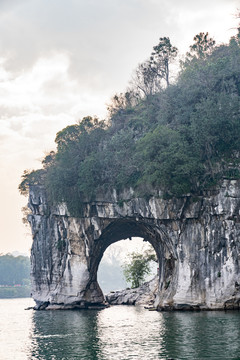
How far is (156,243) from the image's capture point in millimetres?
54719

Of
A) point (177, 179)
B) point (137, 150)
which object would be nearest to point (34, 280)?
point (137, 150)

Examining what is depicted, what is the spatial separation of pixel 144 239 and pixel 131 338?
30799 millimetres

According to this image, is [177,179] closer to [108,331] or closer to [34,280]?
[108,331]

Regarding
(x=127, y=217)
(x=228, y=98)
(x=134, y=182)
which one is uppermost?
(x=228, y=98)

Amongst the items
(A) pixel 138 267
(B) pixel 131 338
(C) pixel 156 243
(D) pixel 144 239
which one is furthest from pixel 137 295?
(B) pixel 131 338

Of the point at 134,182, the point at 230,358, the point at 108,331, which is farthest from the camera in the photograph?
the point at 134,182

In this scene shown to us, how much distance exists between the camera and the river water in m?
24.1

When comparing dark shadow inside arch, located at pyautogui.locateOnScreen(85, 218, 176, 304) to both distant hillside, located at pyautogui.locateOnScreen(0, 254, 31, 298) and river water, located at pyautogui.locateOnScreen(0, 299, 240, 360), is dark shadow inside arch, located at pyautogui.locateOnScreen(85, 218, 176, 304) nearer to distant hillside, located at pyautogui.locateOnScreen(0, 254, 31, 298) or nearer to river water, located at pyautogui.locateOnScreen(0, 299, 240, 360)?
river water, located at pyautogui.locateOnScreen(0, 299, 240, 360)

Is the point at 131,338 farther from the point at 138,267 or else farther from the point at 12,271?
the point at 12,271

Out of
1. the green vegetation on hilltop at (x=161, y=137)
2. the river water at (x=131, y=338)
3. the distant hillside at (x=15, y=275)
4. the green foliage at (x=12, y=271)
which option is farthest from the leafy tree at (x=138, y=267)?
the green foliage at (x=12, y=271)

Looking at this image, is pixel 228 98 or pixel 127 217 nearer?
pixel 228 98

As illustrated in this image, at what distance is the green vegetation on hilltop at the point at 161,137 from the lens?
141ft

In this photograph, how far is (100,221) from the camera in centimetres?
5253

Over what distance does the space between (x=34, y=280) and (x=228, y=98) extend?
32.6m
